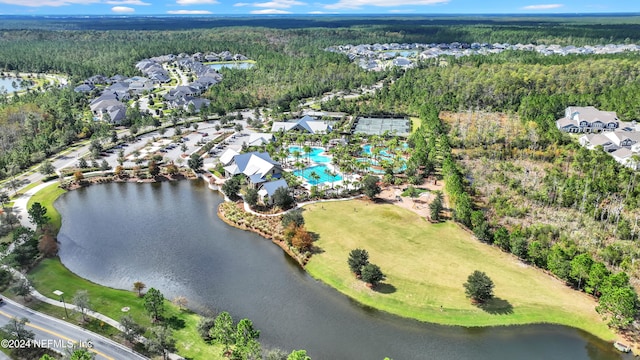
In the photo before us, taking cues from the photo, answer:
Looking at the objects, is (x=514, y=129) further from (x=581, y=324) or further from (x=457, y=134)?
(x=581, y=324)

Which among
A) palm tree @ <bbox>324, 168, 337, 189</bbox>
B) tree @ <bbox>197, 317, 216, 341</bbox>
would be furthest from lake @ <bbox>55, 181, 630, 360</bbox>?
palm tree @ <bbox>324, 168, 337, 189</bbox>

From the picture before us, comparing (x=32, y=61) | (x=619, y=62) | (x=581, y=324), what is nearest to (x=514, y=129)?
(x=619, y=62)

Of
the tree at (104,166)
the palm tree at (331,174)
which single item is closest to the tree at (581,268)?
the palm tree at (331,174)

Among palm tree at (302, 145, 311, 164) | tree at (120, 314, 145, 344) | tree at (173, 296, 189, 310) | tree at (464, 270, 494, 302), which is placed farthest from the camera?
palm tree at (302, 145, 311, 164)

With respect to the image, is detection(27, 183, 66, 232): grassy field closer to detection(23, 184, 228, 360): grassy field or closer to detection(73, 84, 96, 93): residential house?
detection(23, 184, 228, 360): grassy field

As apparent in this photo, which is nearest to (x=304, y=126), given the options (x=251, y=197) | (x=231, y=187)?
(x=231, y=187)

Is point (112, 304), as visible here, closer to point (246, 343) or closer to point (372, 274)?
point (246, 343)

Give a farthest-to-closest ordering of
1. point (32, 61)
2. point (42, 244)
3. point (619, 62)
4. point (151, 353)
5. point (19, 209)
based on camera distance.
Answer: point (32, 61) → point (619, 62) → point (19, 209) → point (42, 244) → point (151, 353)
